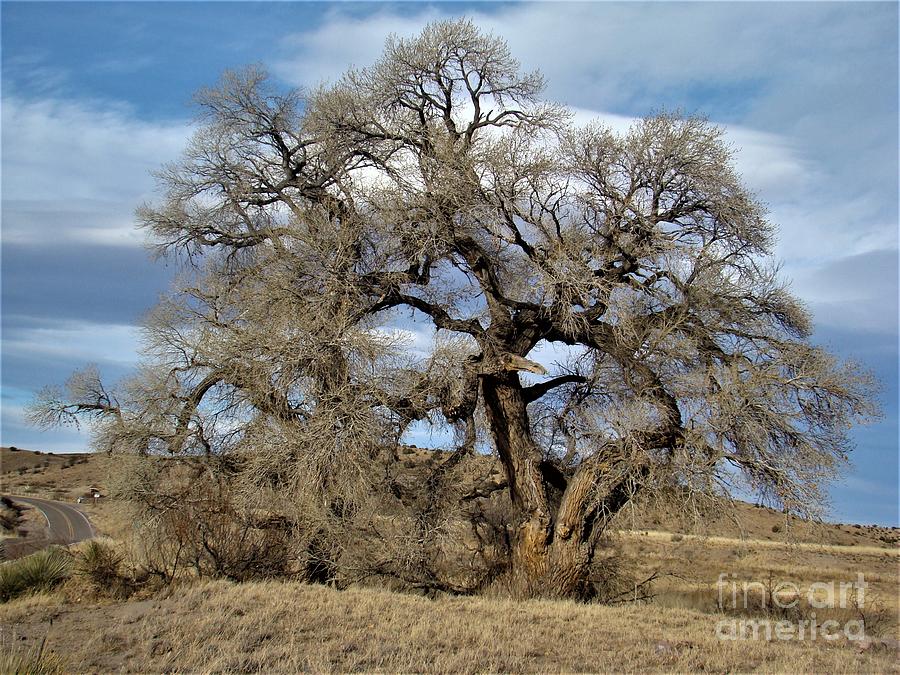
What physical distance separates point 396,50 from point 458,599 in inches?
427

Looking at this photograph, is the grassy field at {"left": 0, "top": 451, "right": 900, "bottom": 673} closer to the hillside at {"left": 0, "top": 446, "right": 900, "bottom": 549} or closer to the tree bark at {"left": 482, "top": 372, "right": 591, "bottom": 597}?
the hillside at {"left": 0, "top": 446, "right": 900, "bottom": 549}

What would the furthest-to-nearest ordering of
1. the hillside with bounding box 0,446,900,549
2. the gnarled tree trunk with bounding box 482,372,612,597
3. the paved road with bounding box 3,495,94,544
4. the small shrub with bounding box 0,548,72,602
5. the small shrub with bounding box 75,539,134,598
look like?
1. the paved road with bounding box 3,495,94,544
2. the gnarled tree trunk with bounding box 482,372,612,597
3. the small shrub with bounding box 0,548,72,602
4. the small shrub with bounding box 75,539,134,598
5. the hillside with bounding box 0,446,900,549

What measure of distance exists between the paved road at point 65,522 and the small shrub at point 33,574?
25.2ft

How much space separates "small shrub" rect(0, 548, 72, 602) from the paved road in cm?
768

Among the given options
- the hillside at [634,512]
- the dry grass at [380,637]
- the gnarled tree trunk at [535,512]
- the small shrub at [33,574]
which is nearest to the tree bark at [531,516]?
the gnarled tree trunk at [535,512]

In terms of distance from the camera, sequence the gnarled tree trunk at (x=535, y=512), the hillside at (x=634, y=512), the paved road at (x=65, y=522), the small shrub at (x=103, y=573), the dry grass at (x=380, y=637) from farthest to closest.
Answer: the paved road at (x=65, y=522), the gnarled tree trunk at (x=535, y=512), the small shrub at (x=103, y=573), the hillside at (x=634, y=512), the dry grass at (x=380, y=637)

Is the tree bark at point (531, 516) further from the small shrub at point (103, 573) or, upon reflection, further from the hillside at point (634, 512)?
the small shrub at point (103, 573)

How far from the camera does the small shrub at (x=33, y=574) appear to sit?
12289mm

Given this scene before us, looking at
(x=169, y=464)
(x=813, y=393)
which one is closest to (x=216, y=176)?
(x=169, y=464)

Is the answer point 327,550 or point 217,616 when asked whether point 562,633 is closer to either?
point 217,616

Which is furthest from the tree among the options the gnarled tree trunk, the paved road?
the paved road

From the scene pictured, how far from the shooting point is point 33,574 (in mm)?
12562

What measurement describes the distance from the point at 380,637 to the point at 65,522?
2672 cm

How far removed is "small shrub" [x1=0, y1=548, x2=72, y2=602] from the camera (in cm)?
1229
